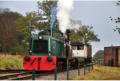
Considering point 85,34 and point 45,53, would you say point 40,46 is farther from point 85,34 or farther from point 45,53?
point 85,34

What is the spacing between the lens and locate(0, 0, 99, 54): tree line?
6334 centimetres

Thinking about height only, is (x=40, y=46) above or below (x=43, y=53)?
above

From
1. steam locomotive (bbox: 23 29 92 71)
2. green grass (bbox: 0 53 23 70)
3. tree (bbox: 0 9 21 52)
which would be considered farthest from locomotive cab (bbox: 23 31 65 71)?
tree (bbox: 0 9 21 52)

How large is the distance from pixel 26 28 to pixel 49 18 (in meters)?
4.56

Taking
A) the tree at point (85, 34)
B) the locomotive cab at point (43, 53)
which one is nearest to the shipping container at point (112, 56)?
the tree at point (85, 34)

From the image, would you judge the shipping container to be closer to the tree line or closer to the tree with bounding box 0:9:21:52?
the tree line

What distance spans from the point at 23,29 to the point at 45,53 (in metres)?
34.3

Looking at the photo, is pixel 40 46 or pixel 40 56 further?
pixel 40 46

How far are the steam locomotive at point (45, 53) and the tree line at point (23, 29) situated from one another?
1895 centimetres

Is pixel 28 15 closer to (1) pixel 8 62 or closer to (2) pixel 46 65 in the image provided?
(1) pixel 8 62

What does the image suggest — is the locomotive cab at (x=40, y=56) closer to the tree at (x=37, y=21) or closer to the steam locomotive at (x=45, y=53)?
the steam locomotive at (x=45, y=53)

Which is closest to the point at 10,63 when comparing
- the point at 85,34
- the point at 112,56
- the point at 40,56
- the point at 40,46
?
the point at 40,46

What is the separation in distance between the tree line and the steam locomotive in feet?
62.2

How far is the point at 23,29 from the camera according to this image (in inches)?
2522
